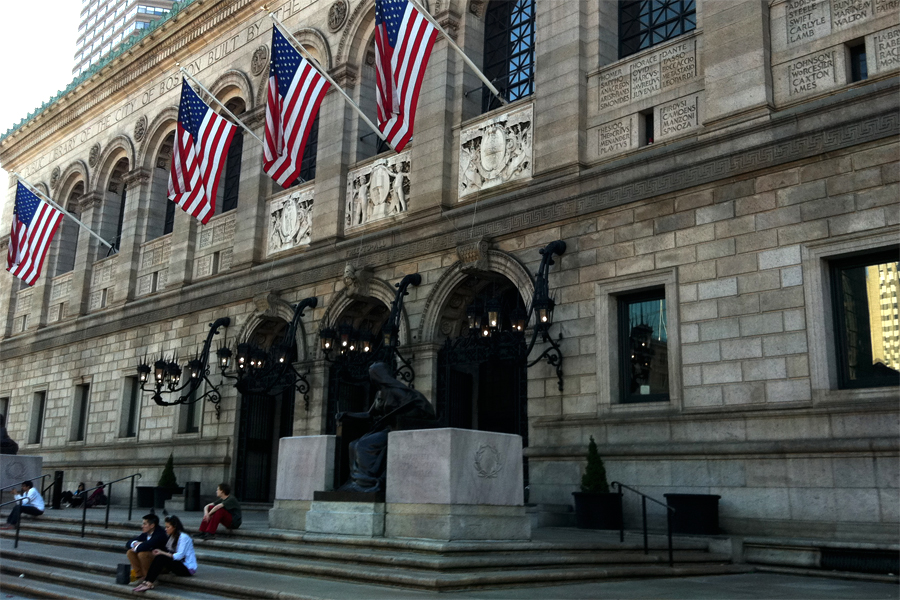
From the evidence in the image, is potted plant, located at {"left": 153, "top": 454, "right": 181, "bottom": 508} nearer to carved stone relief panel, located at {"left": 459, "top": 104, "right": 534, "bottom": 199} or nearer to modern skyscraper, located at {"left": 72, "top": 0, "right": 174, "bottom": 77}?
carved stone relief panel, located at {"left": 459, "top": 104, "right": 534, "bottom": 199}

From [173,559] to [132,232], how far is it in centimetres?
2319

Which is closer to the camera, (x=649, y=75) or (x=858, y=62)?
(x=858, y=62)

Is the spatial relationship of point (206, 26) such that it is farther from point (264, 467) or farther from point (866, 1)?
point (866, 1)

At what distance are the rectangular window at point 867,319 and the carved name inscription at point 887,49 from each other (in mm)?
3096

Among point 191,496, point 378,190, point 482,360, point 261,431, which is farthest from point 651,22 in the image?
point 191,496

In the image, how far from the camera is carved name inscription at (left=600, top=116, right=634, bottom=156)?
1747 cm

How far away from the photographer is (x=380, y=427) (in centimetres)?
1395

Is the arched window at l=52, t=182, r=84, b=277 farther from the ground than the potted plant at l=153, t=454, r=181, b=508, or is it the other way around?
the arched window at l=52, t=182, r=84, b=277

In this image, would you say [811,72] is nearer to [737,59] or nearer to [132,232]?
[737,59]

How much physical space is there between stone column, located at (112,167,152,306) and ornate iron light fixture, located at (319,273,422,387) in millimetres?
12627

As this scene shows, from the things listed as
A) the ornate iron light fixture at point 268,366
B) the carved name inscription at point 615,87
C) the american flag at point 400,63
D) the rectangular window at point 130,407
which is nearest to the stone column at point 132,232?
the rectangular window at point 130,407

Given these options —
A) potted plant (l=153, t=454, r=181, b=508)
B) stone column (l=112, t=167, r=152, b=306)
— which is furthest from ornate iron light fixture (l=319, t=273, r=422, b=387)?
stone column (l=112, t=167, r=152, b=306)

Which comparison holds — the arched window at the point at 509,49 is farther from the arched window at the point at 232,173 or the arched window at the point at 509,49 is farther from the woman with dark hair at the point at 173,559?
the woman with dark hair at the point at 173,559

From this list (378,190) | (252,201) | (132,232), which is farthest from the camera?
(132,232)
